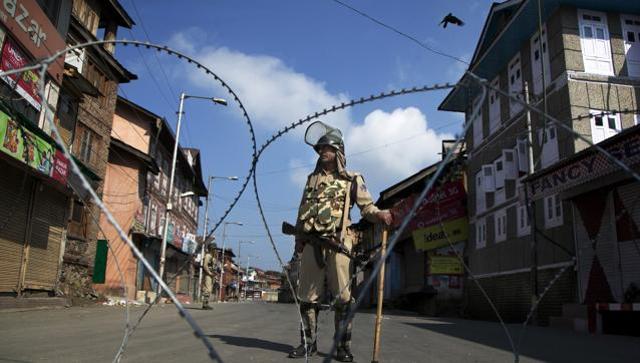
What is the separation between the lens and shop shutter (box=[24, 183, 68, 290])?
1566 centimetres

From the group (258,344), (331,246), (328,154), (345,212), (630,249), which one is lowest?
(258,344)

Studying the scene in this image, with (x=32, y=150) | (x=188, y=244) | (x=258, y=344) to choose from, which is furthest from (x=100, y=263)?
(x=258, y=344)

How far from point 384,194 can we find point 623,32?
83.1 ft

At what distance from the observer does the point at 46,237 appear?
16.7 m

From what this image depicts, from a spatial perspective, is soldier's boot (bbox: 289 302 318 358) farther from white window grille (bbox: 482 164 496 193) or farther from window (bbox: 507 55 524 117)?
white window grille (bbox: 482 164 496 193)

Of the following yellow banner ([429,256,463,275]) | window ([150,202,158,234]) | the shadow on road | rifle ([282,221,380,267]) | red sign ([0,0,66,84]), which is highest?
red sign ([0,0,66,84])

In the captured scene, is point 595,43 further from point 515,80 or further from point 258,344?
point 258,344

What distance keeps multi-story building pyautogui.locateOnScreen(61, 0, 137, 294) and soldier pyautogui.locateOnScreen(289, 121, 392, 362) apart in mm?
13624

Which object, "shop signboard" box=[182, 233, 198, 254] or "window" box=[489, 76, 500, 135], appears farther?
"shop signboard" box=[182, 233, 198, 254]

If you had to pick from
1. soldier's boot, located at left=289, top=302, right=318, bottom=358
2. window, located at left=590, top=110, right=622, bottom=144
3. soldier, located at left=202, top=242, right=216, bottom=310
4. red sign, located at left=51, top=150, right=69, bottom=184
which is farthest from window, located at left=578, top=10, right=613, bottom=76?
red sign, located at left=51, top=150, right=69, bottom=184

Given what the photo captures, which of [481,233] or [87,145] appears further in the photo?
[481,233]

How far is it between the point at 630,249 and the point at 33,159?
15.6 meters

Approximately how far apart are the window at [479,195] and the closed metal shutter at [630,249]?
35.9ft

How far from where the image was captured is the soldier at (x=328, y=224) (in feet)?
17.3
